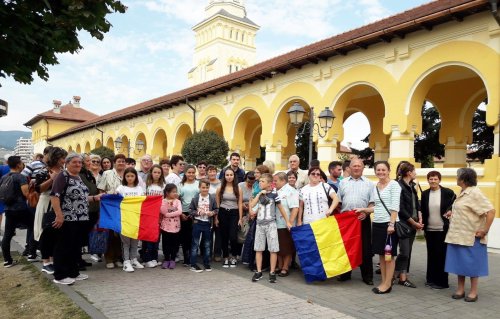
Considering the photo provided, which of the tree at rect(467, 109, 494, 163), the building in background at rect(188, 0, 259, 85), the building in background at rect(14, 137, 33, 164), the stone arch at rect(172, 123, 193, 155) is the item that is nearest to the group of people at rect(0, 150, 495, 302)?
the building in background at rect(14, 137, 33, 164)

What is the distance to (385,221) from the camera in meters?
6.26

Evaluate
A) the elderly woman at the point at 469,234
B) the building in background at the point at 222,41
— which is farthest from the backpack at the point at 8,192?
the building in background at the point at 222,41

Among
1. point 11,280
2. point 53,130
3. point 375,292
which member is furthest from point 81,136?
point 375,292

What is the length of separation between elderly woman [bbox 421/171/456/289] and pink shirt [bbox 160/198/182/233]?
4.26 m

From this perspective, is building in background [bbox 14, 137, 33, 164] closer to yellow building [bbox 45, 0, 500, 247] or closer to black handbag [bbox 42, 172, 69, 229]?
black handbag [bbox 42, 172, 69, 229]

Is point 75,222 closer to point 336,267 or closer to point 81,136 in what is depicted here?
point 336,267

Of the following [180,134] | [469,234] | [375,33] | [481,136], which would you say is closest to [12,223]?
[469,234]

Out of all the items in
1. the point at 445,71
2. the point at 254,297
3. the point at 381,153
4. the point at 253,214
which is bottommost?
the point at 254,297

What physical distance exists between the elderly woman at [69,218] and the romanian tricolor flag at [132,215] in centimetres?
81

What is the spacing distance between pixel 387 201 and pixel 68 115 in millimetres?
61765

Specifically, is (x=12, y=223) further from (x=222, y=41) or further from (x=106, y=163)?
(x=222, y=41)

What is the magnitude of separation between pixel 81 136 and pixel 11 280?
37843 millimetres

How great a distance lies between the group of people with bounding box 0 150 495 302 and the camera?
19.7 feet

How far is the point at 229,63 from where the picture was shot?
65812 millimetres
